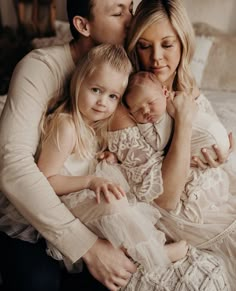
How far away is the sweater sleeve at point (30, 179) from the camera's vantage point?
4.13 ft

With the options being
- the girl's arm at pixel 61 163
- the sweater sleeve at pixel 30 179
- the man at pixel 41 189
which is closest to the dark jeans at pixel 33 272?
the man at pixel 41 189

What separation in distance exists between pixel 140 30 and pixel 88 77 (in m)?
0.24

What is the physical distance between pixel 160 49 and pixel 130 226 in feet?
1.94

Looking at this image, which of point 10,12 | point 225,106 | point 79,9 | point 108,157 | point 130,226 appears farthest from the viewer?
point 10,12

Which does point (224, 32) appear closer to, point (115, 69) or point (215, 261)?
point (115, 69)

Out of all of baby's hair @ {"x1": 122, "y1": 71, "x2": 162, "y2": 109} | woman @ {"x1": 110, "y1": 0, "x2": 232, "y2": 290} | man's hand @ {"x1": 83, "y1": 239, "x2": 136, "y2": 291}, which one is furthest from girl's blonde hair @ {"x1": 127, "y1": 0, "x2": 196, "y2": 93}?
man's hand @ {"x1": 83, "y1": 239, "x2": 136, "y2": 291}

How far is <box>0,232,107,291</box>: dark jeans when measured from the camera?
131cm

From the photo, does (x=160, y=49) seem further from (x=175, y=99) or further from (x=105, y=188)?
(x=105, y=188)

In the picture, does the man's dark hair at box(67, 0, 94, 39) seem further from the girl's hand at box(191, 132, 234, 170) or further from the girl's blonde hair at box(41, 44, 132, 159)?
the girl's hand at box(191, 132, 234, 170)

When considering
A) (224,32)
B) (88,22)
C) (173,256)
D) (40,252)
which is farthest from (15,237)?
(224,32)

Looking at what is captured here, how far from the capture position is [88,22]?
1501mm

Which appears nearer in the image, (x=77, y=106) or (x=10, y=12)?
(x=77, y=106)

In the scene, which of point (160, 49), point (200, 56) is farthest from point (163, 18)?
point (200, 56)

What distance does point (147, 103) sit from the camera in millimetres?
1352
